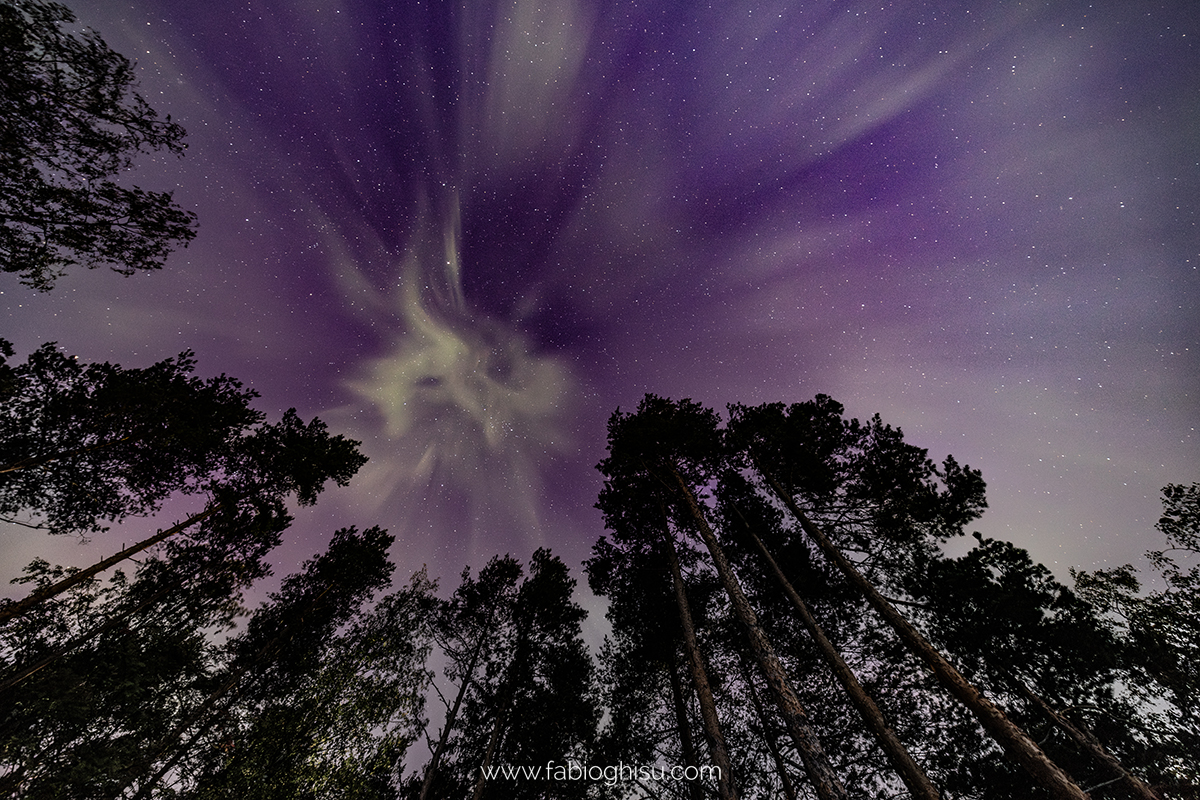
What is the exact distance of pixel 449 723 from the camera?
42.0 feet

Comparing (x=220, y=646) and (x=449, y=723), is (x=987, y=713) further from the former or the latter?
(x=220, y=646)

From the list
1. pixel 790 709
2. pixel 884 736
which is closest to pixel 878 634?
pixel 884 736

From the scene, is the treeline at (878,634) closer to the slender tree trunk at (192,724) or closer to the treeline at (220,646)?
the treeline at (220,646)

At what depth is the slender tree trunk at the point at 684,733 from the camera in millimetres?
10469

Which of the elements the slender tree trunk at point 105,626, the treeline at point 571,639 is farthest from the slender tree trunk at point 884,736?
the slender tree trunk at point 105,626

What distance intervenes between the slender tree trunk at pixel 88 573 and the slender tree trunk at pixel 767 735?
19.7 meters

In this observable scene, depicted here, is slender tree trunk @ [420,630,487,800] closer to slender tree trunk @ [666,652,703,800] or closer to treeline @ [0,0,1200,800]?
treeline @ [0,0,1200,800]

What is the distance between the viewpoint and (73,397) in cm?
953

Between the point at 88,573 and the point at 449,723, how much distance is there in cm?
1163

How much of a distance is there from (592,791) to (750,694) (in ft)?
23.0

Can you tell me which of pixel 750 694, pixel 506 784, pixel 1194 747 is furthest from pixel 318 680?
pixel 1194 747

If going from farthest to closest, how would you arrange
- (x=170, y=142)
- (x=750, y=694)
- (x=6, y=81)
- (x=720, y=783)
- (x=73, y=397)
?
(x=750, y=694) → (x=73, y=397) → (x=170, y=142) → (x=720, y=783) → (x=6, y=81)

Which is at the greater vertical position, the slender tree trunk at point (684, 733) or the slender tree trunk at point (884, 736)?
the slender tree trunk at point (684, 733)

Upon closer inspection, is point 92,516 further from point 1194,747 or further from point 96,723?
point 1194,747
